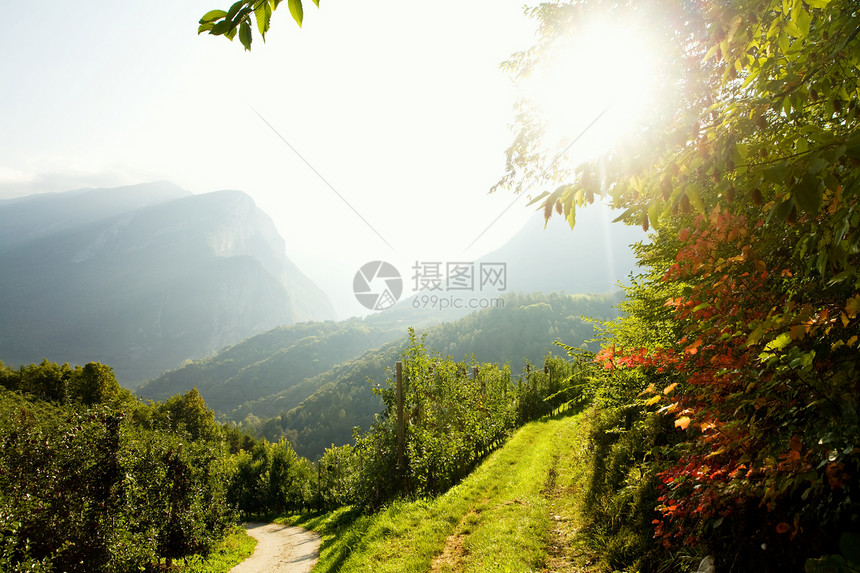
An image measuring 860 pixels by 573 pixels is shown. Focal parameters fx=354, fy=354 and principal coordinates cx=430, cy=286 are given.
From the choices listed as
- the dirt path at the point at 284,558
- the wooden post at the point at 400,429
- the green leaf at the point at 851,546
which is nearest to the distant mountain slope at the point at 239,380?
the dirt path at the point at 284,558

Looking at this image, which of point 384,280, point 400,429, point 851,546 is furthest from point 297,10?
point 384,280

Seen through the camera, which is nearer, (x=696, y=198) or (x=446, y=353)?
(x=696, y=198)

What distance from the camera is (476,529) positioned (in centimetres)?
633

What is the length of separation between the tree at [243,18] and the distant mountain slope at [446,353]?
3066 inches

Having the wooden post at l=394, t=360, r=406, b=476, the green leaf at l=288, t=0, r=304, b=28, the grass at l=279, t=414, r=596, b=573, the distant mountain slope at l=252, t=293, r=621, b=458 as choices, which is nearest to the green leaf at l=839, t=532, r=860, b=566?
the green leaf at l=288, t=0, r=304, b=28

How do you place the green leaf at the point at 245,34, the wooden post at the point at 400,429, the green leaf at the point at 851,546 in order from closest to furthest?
the green leaf at the point at 851,546, the green leaf at the point at 245,34, the wooden post at the point at 400,429

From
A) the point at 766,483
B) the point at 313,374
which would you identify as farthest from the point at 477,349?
the point at 766,483

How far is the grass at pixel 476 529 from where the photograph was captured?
5137mm

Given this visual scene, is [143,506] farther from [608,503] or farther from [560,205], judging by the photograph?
[560,205]

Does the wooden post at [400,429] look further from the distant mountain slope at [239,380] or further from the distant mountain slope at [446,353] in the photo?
the distant mountain slope at [239,380]

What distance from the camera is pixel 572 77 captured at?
23.4 feet

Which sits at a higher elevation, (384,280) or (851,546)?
(384,280)

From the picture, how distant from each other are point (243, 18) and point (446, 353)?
119m

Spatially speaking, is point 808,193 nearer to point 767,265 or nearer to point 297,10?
point 297,10
